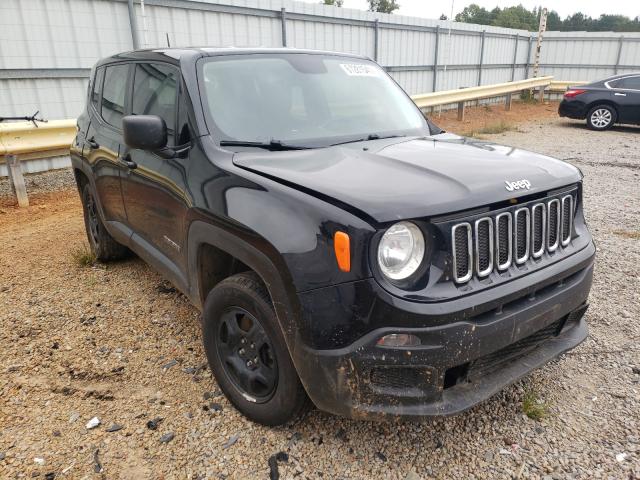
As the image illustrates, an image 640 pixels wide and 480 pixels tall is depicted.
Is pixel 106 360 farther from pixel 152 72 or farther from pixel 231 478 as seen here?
pixel 152 72

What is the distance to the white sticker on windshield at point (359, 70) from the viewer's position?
11.9 ft

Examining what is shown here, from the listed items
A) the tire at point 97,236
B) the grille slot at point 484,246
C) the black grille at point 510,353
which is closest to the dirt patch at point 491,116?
the tire at point 97,236

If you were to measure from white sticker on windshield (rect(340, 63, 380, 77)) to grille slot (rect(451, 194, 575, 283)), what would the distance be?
175 cm

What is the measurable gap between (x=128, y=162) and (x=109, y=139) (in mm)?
579

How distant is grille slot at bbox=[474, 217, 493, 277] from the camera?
2121 millimetres

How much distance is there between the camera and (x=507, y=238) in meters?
2.24

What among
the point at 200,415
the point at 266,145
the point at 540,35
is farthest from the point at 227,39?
the point at 540,35

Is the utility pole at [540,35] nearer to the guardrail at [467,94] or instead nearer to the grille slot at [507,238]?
the guardrail at [467,94]

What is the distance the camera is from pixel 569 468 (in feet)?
7.50

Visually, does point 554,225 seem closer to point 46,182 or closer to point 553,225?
point 553,225

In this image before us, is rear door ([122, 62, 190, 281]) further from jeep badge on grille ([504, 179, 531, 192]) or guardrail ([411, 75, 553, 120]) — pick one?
guardrail ([411, 75, 553, 120])

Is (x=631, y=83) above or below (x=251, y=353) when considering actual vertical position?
above

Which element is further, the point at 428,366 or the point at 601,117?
the point at 601,117

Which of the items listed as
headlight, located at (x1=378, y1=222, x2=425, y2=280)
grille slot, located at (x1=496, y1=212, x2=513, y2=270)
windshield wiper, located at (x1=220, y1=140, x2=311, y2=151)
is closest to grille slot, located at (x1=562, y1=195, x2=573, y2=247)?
grille slot, located at (x1=496, y1=212, x2=513, y2=270)
